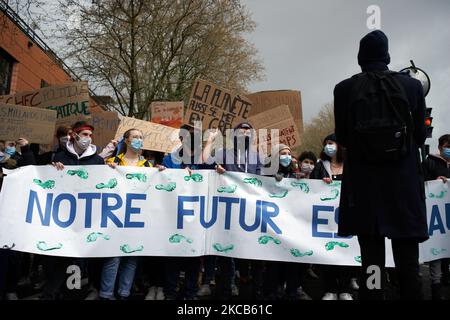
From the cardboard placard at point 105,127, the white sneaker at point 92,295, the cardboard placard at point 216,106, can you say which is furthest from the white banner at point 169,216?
the cardboard placard at point 105,127

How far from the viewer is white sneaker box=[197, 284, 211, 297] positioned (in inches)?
186

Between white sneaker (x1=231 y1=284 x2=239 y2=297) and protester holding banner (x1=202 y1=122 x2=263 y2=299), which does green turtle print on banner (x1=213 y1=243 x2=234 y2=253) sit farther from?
white sneaker (x1=231 y1=284 x2=239 y2=297)

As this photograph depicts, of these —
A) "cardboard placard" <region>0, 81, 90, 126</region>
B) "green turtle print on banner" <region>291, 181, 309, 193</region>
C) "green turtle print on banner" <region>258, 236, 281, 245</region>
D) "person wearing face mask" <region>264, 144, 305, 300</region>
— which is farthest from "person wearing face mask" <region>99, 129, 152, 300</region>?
"cardboard placard" <region>0, 81, 90, 126</region>

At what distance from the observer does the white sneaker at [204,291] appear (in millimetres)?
4715

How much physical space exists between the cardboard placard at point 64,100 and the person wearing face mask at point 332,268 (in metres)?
3.68

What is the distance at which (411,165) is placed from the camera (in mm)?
2385

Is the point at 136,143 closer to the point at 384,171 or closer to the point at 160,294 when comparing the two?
the point at 160,294

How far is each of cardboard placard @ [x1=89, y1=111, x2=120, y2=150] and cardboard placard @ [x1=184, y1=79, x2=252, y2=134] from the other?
2.10 metres

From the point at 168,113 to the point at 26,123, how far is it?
268 cm

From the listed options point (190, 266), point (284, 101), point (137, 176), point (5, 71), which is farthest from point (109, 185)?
point (5, 71)

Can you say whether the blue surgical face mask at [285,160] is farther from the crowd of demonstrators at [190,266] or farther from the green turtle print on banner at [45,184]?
the green turtle print on banner at [45,184]

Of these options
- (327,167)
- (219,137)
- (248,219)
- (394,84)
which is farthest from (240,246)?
(394,84)

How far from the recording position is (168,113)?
779cm
